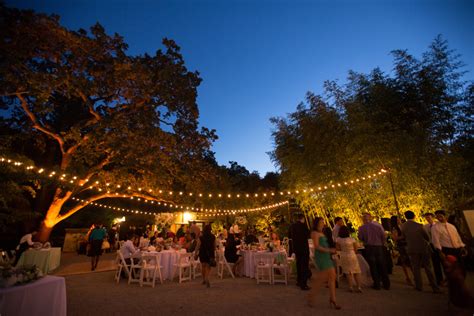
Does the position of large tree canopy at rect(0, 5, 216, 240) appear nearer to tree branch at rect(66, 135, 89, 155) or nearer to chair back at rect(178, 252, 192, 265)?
tree branch at rect(66, 135, 89, 155)

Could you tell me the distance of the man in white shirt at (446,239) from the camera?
4262mm

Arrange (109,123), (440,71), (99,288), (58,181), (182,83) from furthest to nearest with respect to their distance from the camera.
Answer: (182,83)
(109,123)
(58,181)
(440,71)
(99,288)

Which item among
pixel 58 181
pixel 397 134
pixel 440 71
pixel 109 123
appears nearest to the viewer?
pixel 397 134

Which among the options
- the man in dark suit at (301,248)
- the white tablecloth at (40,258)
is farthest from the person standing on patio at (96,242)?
the man in dark suit at (301,248)

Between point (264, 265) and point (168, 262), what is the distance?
2.56 m

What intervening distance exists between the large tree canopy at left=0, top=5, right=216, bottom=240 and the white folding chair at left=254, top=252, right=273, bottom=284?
596cm

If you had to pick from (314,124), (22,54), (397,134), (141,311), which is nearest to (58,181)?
(22,54)

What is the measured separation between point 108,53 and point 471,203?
12774mm

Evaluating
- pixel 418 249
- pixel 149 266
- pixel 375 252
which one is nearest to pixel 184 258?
pixel 149 266

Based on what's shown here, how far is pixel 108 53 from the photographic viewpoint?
994cm

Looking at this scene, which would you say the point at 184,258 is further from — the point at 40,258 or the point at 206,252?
the point at 40,258

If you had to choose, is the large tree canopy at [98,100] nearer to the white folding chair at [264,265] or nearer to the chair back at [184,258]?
the chair back at [184,258]

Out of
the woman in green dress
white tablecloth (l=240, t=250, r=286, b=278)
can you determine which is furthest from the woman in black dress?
the woman in green dress

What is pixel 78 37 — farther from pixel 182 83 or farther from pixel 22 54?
pixel 182 83
